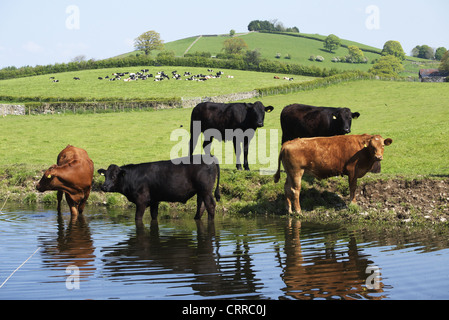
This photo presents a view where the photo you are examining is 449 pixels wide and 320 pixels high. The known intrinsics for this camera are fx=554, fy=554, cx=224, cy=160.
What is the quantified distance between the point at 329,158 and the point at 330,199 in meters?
1.41

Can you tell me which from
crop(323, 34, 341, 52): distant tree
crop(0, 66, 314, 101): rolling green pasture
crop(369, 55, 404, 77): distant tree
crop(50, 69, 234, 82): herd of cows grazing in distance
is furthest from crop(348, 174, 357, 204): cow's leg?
crop(323, 34, 341, 52): distant tree

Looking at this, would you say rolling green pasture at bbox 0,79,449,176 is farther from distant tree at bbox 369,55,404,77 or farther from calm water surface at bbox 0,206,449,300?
distant tree at bbox 369,55,404,77

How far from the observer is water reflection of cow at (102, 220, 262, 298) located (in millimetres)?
8148

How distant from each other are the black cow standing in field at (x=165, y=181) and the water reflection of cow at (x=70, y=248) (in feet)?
4.46

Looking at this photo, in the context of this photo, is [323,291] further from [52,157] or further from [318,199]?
[52,157]

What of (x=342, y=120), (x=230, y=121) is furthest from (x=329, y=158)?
(x=230, y=121)

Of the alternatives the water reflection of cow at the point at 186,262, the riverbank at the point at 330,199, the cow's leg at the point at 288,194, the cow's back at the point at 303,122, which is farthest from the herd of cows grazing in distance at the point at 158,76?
the water reflection of cow at the point at 186,262

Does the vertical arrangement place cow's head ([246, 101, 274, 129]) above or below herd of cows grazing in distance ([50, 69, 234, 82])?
below

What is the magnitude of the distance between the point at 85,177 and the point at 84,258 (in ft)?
18.7

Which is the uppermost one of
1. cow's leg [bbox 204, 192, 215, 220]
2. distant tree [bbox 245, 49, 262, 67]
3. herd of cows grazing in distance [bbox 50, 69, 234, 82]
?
distant tree [bbox 245, 49, 262, 67]

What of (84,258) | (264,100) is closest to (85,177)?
(84,258)

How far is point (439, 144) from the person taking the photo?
25.3 m

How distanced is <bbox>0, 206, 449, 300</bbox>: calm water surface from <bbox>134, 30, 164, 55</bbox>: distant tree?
125587mm

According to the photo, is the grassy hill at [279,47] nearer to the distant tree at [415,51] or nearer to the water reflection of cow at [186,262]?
the distant tree at [415,51]
